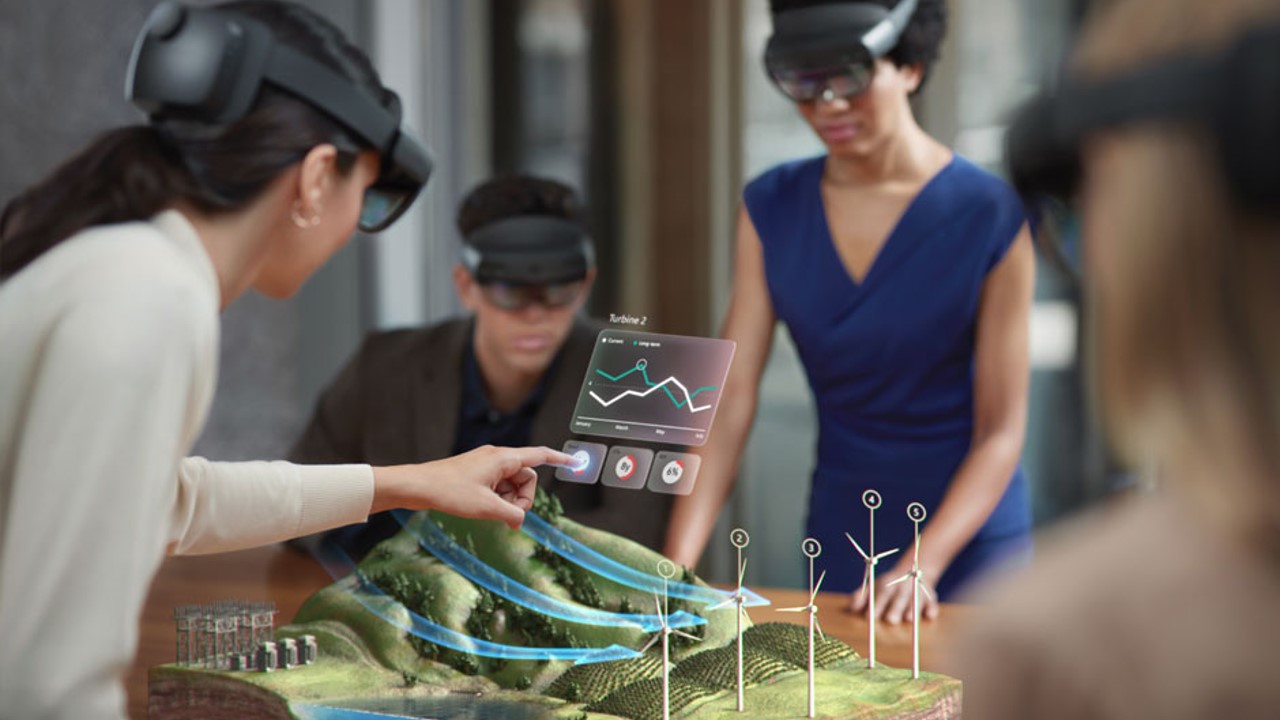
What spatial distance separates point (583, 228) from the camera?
4.39 feet

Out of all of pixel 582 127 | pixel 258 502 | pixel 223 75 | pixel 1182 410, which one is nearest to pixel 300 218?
pixel 223 75

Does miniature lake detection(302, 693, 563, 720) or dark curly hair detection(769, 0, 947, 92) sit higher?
dark curly hair detection(769, 0, 947, 92)

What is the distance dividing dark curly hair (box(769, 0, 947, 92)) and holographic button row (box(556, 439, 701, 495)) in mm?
411

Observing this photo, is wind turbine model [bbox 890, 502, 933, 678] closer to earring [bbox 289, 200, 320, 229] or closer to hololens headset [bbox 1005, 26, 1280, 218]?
earring [bbox 289, 200, 320, 229]

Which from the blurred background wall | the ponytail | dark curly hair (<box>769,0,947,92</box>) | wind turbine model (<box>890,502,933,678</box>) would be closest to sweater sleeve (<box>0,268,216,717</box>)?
the ponytail

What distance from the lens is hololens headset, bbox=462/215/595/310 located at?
1264 millimetres

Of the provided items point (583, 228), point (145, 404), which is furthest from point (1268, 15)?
point (583, 228)

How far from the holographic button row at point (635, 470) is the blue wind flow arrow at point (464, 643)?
0.14 metres

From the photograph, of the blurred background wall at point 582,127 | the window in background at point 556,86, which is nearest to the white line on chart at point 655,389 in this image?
the blurred background wall at point 582,127

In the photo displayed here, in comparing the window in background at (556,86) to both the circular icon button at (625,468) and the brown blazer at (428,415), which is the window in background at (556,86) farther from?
the circular icon button at (625,468)

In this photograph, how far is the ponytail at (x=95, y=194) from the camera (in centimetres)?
82

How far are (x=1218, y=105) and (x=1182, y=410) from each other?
10 cm

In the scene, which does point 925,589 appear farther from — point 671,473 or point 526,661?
point 526,661

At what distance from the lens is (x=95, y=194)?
84 centimetres
